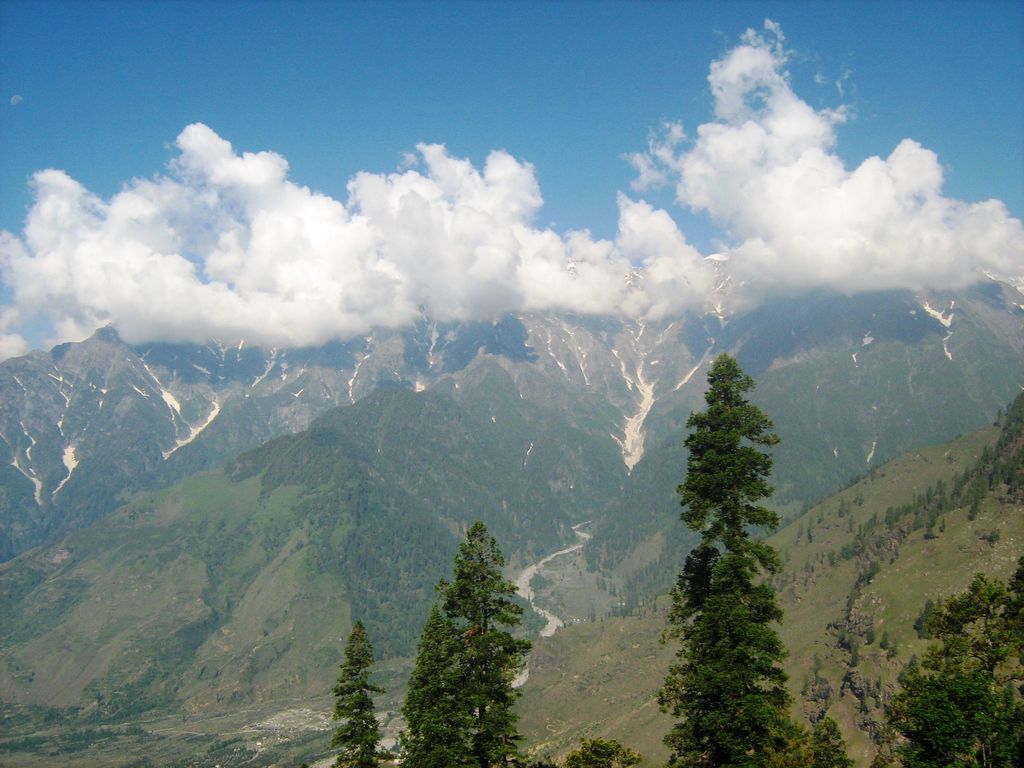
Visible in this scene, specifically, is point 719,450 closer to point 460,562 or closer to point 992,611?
point 460,562

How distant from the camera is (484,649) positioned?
39656 mm

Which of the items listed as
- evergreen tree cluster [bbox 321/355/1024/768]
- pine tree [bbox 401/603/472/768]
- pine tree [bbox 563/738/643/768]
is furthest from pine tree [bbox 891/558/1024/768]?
pine tree [bbox 401/603/472/768]

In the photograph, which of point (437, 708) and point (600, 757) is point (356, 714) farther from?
point (600, 757)

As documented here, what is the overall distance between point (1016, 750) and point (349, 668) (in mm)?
37832

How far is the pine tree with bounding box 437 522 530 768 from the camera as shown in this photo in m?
39.1

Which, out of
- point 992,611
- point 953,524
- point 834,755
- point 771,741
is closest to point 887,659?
point 953,524

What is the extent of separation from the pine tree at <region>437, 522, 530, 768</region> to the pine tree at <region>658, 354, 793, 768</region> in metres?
8.94

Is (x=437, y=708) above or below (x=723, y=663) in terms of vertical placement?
below

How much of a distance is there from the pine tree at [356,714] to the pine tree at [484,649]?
764 centimetres

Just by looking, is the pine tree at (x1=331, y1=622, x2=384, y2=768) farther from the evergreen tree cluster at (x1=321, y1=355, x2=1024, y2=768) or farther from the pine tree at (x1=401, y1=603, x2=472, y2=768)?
the pine tree at (x1=401, y1=603, x2=472, y2=768)

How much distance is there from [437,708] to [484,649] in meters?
4.28

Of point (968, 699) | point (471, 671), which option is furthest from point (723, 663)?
point (471, 671)

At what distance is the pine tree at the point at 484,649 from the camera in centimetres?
3912

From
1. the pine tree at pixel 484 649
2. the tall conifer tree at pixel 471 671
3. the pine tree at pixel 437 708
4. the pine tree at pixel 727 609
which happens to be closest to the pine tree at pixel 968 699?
the pine tree at pixel 727 609
